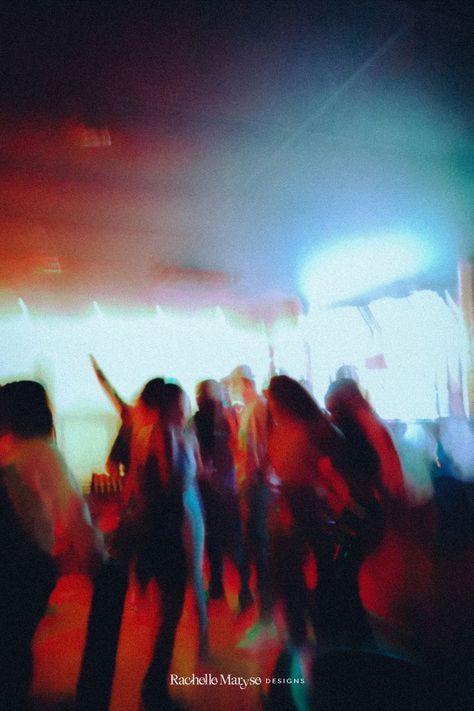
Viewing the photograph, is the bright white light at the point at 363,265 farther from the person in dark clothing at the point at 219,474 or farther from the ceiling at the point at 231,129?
the person in dark clothing at the point at 219,474

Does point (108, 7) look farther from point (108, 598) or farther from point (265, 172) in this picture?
point (108, 598)

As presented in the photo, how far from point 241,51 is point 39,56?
0.98 meters

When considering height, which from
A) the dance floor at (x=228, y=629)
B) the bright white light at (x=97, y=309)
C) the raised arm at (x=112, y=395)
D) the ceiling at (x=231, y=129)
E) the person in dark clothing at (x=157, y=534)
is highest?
the ceiling at (x=231, y=129)

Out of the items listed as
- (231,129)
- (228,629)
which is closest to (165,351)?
(228,629)

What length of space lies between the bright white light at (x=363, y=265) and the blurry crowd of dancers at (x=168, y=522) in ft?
8.80

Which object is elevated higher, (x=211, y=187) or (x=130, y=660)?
(x=211, y=187)

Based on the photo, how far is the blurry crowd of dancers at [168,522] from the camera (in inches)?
84.2

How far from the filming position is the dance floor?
3.00m

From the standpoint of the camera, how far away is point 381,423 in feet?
10.4

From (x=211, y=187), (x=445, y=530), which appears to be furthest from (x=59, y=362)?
(x=445, y=530)

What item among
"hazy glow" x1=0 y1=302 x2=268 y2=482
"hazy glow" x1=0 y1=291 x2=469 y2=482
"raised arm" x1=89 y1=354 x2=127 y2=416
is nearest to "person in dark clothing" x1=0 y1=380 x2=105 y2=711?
"raised arm" x1=89 y1=354 x2=127 y2=416

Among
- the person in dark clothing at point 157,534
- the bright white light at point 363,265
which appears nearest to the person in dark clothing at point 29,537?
the person in dark clothing at point 157,534

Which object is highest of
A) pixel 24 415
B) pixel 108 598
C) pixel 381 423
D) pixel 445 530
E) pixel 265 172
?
pixel 265 172

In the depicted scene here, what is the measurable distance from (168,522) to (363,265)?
13.8 feet
